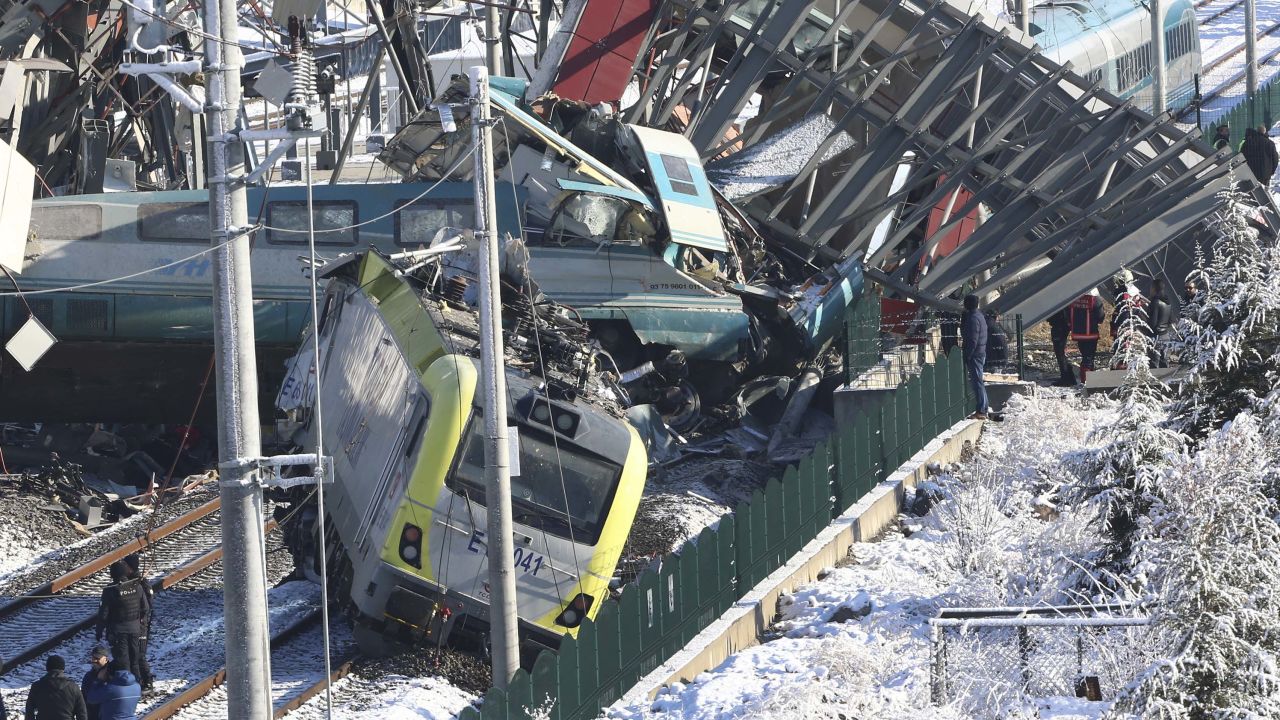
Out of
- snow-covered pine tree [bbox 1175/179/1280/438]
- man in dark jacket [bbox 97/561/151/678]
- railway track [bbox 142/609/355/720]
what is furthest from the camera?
man in dark jacket [bbox 97/561/151/678]

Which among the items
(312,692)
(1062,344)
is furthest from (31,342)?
(1062,344)

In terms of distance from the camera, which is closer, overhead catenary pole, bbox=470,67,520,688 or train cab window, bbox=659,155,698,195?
overhead catenary pole, bbox=470,67,520,688

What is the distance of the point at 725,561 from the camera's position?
17453 mm

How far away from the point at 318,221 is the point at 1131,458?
13579 mm

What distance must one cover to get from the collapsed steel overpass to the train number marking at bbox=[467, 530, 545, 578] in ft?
42.1

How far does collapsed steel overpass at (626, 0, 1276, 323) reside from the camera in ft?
86.3

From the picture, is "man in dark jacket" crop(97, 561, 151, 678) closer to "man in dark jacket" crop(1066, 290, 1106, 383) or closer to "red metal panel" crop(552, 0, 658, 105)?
"red metal panel" crop(552, 0, 658, 105)

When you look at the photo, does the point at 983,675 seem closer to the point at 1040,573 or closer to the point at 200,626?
the point at 1040,573

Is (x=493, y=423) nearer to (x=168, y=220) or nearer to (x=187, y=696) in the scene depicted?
(x=187, y=696)

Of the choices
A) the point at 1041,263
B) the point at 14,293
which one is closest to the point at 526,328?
the point at 14,293

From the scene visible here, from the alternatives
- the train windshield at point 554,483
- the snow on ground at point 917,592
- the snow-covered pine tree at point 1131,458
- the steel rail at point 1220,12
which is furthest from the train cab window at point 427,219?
the steel rail at point 1220,12

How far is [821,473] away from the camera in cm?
1984

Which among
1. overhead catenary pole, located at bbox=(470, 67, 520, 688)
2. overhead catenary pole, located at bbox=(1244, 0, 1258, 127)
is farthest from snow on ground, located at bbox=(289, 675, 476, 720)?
overhead catenary pole, located at bbox=(1244, 0, 1258, 127)

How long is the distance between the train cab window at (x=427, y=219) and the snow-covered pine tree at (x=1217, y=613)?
14139 mm
